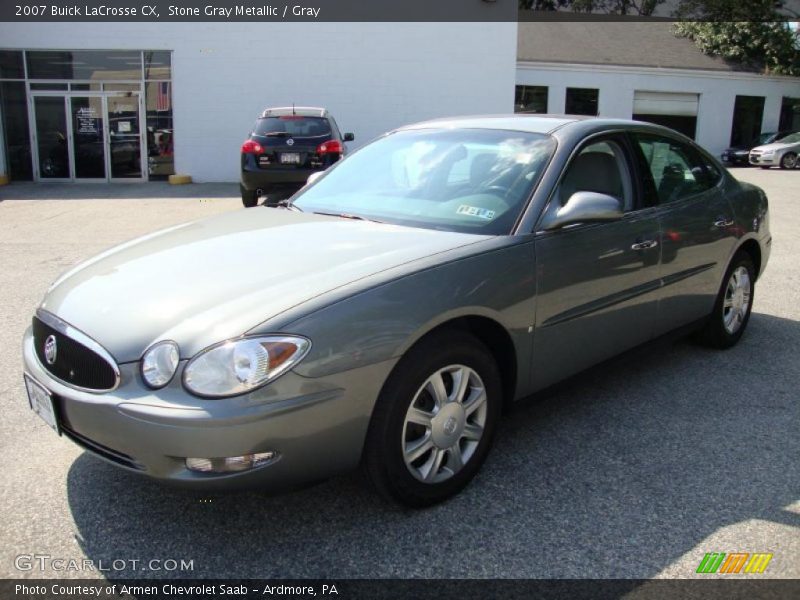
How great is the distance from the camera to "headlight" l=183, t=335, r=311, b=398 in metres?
2.42

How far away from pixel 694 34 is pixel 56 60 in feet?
81.8

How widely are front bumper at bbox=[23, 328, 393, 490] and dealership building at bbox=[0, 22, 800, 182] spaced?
17.1 m

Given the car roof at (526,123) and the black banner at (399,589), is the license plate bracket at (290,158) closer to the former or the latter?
the car roof at (526,123)

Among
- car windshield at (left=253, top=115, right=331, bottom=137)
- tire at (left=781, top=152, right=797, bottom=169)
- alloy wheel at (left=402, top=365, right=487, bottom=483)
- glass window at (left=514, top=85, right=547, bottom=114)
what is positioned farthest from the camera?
glass window at (left=514, top=85, right=547, bottom=114)

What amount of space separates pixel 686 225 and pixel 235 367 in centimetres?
297

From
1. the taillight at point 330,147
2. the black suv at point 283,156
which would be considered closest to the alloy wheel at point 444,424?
the black suv at point 283,156

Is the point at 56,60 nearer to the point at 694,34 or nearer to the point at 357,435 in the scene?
the point at 357,435

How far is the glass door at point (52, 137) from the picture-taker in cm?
1797

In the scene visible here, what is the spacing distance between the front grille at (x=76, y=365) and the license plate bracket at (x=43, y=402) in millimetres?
76

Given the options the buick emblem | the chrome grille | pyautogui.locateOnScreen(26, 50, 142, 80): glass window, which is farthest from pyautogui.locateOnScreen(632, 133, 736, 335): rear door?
pyautogui.locateOnScreen(26, 50, 142, 80): glass window

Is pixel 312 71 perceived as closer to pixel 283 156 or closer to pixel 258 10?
pixel 258 10

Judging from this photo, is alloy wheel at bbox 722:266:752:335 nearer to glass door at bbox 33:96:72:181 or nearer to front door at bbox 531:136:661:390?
front door at bbox 531:136:661:390

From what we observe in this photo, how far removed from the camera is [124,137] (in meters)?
18.3

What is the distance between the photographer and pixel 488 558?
266 cm
